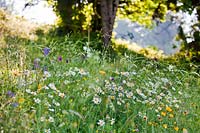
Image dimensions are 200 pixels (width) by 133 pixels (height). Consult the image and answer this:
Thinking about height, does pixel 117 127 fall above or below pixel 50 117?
below

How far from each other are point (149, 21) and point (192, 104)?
13.2m

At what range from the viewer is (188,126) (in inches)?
183

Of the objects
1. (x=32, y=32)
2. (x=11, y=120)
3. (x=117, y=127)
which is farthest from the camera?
(x=32, y=32)

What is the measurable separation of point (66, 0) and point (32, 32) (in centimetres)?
248

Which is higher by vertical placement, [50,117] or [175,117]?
[50,117]

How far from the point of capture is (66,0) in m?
14.1

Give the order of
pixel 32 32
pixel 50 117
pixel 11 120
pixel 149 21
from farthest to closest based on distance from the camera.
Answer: pixel 149 21, pixel 32 32, pixel 50 117, pixel 11 120

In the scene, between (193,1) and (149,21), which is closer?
(193,1)

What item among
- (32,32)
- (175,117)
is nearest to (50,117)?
(175,117)

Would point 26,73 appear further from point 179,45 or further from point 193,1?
point 179,45

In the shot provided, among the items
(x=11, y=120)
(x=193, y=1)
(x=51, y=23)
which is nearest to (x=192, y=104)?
(x=11, y=120)

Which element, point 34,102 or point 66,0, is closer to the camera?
point 34,102

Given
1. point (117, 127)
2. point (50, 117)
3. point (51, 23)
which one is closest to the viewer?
point (50, 117)

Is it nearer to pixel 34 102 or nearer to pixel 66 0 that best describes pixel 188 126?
pixel 34 102
